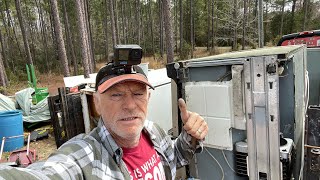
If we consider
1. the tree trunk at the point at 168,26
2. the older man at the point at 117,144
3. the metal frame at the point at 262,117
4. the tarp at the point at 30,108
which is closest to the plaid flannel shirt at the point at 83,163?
the older man at the point at 117,144

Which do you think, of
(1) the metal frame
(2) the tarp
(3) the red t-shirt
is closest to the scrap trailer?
(1) the metal frame

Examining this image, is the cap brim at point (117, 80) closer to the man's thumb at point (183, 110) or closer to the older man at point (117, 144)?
the older man at point (117, 144)

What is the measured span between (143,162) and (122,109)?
1.30ft

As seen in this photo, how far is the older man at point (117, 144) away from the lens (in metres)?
1.41

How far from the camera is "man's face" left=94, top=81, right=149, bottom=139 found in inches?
65.3

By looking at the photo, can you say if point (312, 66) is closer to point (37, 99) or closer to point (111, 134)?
point (111, 134)

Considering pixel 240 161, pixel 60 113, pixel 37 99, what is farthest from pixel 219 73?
pixel 37 99

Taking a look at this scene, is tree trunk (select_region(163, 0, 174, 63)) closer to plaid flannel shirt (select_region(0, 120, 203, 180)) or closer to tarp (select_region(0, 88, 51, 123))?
tarp (select_region(0, 88, 51, 123))

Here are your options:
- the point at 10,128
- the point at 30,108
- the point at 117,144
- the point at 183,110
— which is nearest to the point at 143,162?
the point at 117,144

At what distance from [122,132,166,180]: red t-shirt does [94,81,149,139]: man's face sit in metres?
0.14

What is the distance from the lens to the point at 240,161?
2.99 m

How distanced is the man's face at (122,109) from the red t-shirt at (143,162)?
0.46 feet

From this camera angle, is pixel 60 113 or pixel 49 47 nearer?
pixel 60 113

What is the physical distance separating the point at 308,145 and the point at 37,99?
9.17 m
